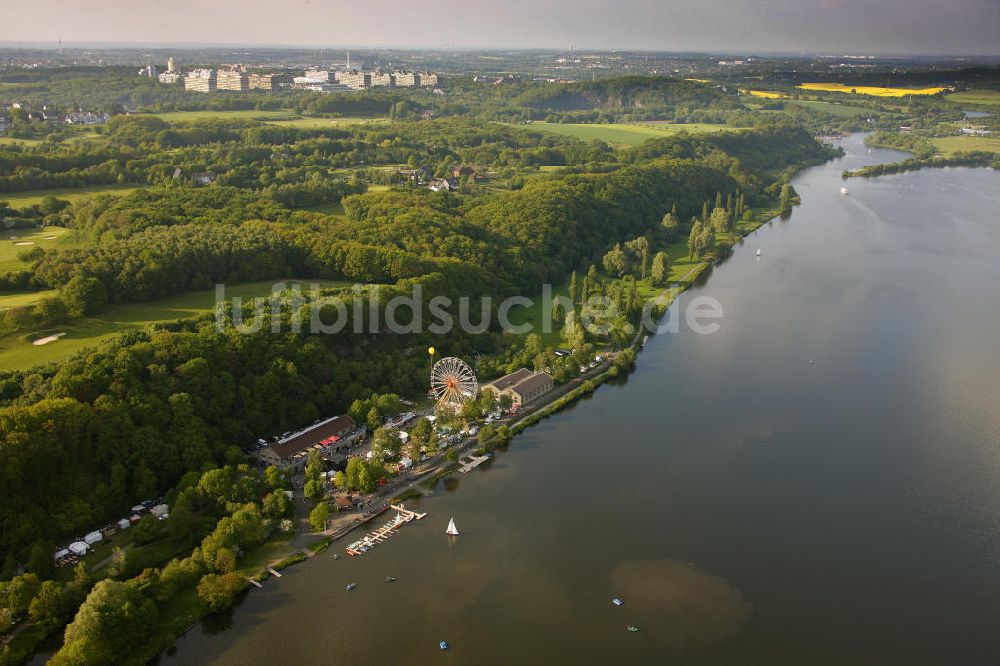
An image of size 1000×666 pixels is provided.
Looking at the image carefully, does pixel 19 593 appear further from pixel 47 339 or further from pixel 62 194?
pixel 62 194

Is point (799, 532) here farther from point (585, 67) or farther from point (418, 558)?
point (585, 67)

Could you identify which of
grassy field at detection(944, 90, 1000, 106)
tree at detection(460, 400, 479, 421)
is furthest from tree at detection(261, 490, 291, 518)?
grassy field at detection(944, 90, 1000, 106)

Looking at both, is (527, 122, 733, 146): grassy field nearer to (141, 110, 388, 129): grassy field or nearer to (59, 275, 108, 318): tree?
(141, 110, 388, 129): grassy field

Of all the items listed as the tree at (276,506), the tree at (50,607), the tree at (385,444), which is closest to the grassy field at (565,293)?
the tree at (385,444)

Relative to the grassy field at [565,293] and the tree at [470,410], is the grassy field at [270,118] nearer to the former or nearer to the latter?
the grassy field at [565,293]

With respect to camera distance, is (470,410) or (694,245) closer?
(470,410)

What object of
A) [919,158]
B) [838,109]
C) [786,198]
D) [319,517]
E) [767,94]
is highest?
[767,94]

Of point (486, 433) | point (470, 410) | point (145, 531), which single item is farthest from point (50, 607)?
point (470, 410)
